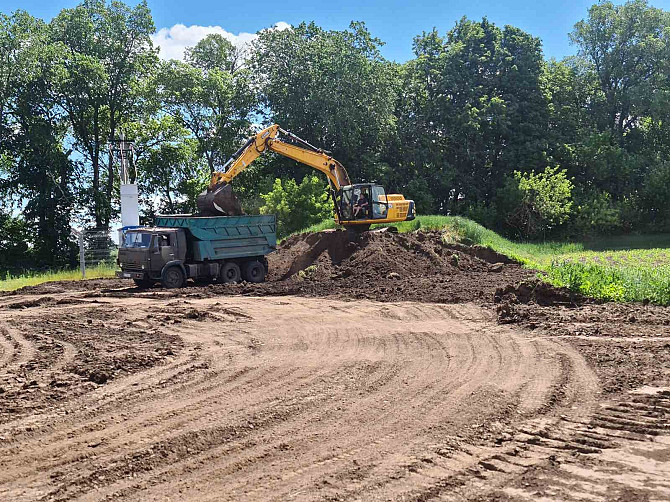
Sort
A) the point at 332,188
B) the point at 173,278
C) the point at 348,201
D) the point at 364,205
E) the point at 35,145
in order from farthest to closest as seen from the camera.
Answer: the point at 35,145 → the point at 332,188 → the point at 348,201 → the point at 364,205 → the point at 173,278

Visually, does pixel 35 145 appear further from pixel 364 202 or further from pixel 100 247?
pixel 364 202

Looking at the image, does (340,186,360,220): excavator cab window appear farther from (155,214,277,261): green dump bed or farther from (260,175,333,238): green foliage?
(260,175,333,238): green foliage

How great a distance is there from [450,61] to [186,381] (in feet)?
114

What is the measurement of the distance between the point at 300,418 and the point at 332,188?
17.8 metres

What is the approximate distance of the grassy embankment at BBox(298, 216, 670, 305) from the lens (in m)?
13.9

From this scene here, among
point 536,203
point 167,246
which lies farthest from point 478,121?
point 167,246

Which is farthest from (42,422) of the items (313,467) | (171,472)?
(313,467)

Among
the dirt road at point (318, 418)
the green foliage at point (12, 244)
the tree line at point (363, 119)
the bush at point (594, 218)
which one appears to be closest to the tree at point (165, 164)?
the tree line at point (363, 119)

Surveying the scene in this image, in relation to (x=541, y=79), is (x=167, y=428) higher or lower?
lower

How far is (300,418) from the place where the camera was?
6789mm

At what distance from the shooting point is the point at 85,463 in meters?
5.70

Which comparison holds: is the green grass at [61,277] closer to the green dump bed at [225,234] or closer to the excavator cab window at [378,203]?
the green dump bed at [225,234]

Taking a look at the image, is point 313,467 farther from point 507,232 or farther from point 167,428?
point 507,232

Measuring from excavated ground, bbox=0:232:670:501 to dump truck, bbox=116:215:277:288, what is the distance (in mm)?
4365
